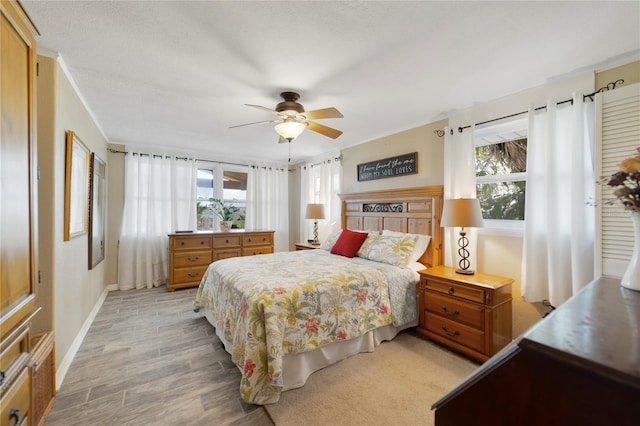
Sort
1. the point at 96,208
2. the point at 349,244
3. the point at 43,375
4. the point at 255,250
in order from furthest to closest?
A: the point at 255,250
the point at 349,244
the point at 96,208
the point at 43,375

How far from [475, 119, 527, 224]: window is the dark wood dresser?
235 centimetres

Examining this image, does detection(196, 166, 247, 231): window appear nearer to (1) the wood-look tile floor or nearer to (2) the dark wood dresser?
(1) the wood-look tile floor

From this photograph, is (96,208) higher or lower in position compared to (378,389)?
higher

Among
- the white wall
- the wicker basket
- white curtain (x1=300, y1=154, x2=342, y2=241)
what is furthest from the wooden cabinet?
white curtain (x1=300, y1=154, x2=342, y2=241)

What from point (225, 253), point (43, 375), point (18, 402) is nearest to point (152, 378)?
point (43, 375)

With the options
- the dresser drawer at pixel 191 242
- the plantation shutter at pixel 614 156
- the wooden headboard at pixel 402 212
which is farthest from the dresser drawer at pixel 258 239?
the plantation shutter at pixel 614 156

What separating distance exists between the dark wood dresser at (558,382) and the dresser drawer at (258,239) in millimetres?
4439

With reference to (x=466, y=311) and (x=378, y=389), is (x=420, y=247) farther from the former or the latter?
(x=378, y=389)

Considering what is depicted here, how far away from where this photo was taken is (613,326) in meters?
0.69

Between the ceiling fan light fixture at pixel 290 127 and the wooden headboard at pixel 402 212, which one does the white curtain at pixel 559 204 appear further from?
the ceiling fan light fixture at pixel 290 127

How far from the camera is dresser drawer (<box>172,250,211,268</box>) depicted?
421cm

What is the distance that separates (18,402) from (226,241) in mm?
3572

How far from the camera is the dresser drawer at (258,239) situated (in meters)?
4.78

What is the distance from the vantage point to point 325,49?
1.82 m
